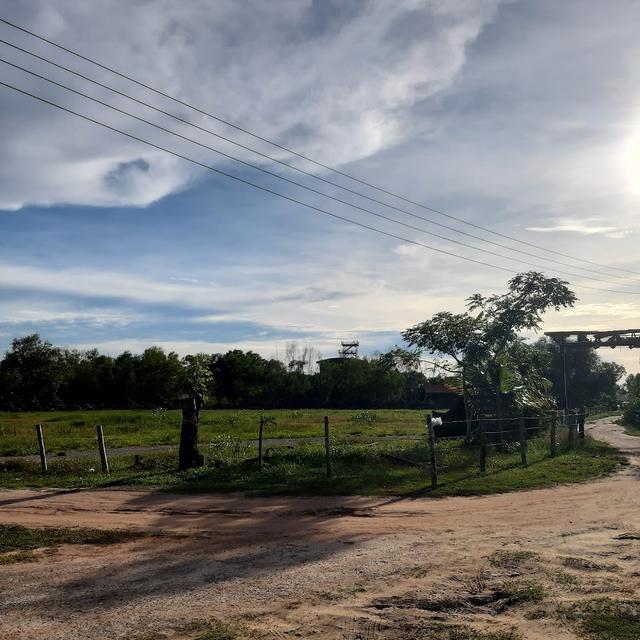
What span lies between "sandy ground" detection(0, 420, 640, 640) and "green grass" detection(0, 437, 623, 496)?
4.83 ft

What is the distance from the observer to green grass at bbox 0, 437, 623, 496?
13.5 m

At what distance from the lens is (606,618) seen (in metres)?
5.71

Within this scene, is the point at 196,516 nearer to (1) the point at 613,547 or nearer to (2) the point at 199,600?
(2) the point at 199,600

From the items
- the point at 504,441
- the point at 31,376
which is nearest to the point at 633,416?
the point at 504,441

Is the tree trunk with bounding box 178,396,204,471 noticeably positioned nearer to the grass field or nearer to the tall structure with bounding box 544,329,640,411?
the grass field

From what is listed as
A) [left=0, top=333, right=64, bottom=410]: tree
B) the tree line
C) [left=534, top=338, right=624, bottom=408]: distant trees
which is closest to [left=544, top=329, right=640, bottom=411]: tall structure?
the tree line

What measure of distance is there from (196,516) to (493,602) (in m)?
6.08

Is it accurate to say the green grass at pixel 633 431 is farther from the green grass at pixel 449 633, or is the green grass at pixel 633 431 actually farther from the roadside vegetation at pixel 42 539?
the green grass at pixel 449 633

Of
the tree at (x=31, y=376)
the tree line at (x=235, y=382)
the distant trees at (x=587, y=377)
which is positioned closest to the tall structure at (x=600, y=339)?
the tree line at (x=235, y=382)

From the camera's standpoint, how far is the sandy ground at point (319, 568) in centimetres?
589

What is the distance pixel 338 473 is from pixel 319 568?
7.64 metres

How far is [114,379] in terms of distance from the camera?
7625 centimetres

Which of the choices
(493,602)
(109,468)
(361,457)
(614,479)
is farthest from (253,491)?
(614,479)

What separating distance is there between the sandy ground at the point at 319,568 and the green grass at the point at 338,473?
147 centimetres
